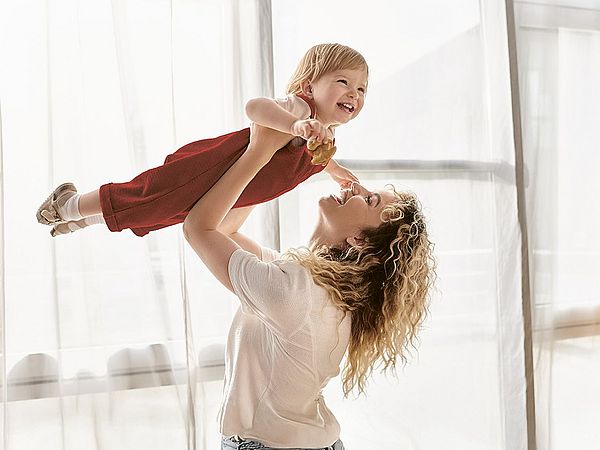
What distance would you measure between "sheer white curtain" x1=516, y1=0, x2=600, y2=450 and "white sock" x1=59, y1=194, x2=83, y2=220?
1416 mm

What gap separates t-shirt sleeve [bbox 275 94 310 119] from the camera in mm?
1385

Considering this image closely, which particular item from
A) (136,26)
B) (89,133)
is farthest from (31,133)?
(136,26)

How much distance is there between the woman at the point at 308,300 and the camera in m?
1.41

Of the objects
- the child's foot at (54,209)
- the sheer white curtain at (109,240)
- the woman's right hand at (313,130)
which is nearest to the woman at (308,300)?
the woman's right hand at (313,130)

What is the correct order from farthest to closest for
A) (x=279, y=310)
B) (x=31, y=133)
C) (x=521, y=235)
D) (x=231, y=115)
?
(x=521, y=235) < (x=231, y=115) < (x=31, y=133) < (x=279, y=310)

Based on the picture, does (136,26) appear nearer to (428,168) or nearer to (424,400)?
(428,168)

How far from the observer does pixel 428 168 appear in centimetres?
231

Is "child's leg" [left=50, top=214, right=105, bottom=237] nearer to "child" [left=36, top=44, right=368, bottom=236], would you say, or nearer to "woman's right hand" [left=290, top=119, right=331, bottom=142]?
"child" [left=36, top=44, right=368, bottom=236]

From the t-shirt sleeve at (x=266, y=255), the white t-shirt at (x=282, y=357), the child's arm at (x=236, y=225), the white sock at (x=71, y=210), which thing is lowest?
the white t-shirt at (x=282, y=357)

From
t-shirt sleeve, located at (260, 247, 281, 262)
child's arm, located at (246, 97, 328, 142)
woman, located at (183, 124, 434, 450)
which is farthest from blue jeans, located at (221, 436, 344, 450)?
child's arm, located at (246, 97, 328, 142)

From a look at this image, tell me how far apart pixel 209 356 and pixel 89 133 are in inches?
26.9

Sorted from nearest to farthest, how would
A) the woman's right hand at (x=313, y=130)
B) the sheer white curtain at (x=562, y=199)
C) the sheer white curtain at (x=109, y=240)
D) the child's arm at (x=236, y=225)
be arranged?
the woman's right hand at (x=313, y=130), the child's arm at (x=236, y=225), the sheer white curtain at (x=109, y=240), the sheer white curtain at (x=562, y=199)

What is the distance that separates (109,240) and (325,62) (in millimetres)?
826

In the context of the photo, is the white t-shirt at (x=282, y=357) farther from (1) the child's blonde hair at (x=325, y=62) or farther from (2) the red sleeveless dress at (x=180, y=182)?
(1) the child's blonde hair at (x=325, y=62)
